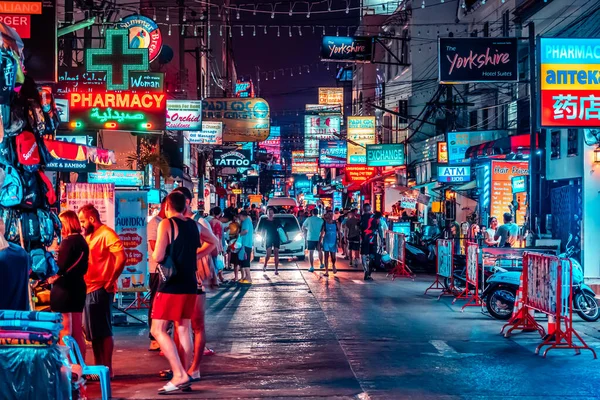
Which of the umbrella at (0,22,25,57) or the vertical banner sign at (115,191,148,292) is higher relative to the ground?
the umbrella at (0,22,25,57)

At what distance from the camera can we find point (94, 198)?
14.8m

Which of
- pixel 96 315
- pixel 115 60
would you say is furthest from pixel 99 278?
pixel 115 60

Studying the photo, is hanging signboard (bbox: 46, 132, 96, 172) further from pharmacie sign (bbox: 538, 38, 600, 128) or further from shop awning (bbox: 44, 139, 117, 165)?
pharmacie sign (bbox: 538, 38, 600, 128)

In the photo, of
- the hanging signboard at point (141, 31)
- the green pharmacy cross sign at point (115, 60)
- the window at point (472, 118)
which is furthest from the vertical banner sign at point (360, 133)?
the green pharmacy cross sign at point (115, 60)

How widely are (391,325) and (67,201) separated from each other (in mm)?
5805

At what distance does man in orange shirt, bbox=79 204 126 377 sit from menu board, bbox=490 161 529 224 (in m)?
19.7

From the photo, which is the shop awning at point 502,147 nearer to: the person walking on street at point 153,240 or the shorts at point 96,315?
the person walking on street at point 153,240

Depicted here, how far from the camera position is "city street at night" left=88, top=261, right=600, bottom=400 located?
29.6 ft

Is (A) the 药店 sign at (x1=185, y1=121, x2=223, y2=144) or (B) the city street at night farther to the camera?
(A) the 药店 sign at (x1=185, y1=121, x2=223, y2=144)

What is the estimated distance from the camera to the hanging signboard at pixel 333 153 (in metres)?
53.7

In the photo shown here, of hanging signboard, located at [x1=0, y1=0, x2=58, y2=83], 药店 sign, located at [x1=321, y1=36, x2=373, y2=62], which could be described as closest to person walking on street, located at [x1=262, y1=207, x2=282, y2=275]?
药店 sign, located at [x1=321, y1=36, x2=373, y2=62]

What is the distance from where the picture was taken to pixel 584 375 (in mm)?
9930

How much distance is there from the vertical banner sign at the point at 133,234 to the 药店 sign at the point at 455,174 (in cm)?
1840

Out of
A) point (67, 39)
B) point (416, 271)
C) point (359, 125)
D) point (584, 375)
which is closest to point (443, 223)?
point (416, 271)
